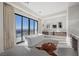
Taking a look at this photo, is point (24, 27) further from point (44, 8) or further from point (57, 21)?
point (57, 21)

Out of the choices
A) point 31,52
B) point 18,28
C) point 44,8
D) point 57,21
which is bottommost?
A: point 31,52

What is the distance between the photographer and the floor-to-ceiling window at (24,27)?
163 inches

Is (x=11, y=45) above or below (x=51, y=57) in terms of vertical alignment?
above

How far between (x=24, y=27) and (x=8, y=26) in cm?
53

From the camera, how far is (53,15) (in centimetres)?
407

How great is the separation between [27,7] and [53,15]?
0.84 metres

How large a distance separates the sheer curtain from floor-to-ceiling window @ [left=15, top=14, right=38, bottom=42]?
155 mm

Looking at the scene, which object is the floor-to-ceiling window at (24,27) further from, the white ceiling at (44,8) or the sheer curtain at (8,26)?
the white ceiling at (44,8)

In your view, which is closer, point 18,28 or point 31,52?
point 31,52

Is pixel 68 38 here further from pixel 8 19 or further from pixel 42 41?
pixel 8 19

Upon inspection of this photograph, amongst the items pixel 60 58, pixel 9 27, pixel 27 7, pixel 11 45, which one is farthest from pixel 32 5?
pixel 60 58

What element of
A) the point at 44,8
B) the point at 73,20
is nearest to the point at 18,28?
the point at 44,8

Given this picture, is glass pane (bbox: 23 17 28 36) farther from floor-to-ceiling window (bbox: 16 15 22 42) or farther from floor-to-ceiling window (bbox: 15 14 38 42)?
floor-to-ceiling window (bbox: 16 15 22 42)

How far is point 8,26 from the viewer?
4305 mm
